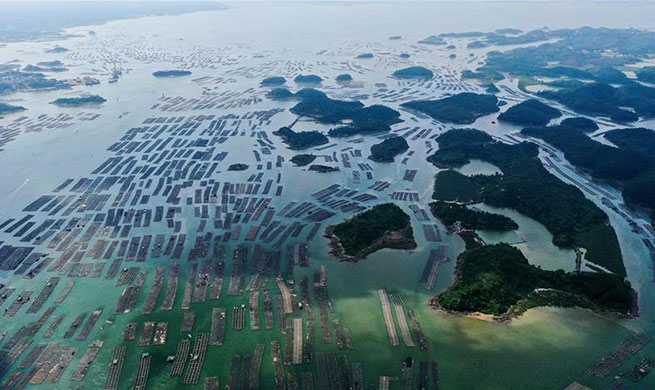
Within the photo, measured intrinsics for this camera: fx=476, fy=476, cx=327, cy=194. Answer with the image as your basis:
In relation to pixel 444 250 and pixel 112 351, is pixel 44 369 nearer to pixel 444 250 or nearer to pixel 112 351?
pixel 112 351

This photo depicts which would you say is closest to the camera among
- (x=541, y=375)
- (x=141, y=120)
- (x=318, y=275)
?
(x=541, y=375)

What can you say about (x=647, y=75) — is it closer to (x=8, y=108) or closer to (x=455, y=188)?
(x=455, y=188)

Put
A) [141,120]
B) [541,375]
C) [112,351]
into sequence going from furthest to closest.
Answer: [141,120] < [112,351] < [541,375]

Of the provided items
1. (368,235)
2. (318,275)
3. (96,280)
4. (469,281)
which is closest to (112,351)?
(96,280)

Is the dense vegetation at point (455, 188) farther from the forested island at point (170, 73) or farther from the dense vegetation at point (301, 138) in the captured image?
the forested island at point (170, 73)

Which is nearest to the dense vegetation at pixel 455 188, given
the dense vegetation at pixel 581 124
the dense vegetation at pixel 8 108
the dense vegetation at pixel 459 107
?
the dense vegetation at pixel 459 107

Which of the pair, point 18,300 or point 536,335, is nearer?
point 536,335

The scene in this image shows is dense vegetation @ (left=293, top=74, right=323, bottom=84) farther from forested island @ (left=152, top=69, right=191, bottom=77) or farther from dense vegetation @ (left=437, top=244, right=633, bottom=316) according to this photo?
dense vegetation @ (left=437, top=244, right=633, bottom=316)

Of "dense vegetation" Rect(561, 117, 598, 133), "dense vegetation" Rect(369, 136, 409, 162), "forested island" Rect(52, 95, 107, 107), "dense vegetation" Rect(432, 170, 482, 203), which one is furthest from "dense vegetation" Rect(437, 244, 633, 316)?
"forested island" Rect(52, 95, 107, 107)
